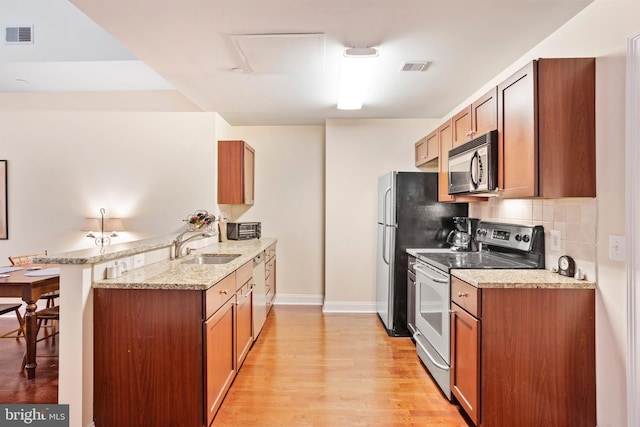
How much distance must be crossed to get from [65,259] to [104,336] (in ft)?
1.59

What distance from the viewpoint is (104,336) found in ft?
6.15

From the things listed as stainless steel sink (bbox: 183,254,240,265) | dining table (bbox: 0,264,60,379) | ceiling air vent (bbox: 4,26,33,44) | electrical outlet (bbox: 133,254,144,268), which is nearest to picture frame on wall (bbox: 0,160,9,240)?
ceiling air vent (bbox: 4,26,33,44)

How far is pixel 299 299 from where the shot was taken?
475cm

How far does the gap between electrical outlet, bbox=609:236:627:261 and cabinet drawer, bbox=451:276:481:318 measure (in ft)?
2.23

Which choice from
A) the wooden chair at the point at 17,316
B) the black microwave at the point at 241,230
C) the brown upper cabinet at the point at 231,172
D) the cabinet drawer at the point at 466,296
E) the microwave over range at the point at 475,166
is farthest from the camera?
the black microwave at the point at 241,230

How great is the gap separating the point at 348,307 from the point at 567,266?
→ 2.72 metres

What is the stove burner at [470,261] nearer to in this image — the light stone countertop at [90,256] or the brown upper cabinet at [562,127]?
the brown upper cabinet at [562,127]

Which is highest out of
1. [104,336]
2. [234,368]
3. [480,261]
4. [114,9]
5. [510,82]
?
[114,9]

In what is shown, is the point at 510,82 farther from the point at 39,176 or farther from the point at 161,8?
the point at 39,176

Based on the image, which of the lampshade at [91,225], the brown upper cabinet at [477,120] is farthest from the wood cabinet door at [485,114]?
the lampshade at [91,225]

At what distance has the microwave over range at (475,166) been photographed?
7.41 feet

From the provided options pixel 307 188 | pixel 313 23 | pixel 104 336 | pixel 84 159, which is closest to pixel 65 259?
pixel 104 336

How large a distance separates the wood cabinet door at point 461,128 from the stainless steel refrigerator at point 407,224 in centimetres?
50

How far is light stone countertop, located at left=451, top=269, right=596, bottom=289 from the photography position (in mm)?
1827
